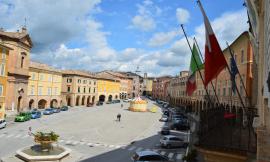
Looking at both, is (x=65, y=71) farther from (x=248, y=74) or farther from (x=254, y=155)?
(x=254, y=155)

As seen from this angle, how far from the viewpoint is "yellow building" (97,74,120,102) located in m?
113

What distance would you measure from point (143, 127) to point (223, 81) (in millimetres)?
13730

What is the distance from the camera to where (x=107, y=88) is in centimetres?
11925

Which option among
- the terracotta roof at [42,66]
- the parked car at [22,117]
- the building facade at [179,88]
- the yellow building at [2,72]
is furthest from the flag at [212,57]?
the building facade at [179,88]

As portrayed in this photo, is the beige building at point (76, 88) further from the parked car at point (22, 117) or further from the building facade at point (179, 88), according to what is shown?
the parked car at point (22, 117)

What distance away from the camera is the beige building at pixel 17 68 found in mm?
57287

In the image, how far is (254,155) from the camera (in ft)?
30.3

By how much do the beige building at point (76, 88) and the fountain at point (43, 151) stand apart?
64317mm

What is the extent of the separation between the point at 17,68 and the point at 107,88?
61028 millimetres

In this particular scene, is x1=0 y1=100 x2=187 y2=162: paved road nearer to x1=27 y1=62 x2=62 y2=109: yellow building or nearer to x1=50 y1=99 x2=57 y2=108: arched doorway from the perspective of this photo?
x1=27 y1=62 x2=62 y2=109: yellow building

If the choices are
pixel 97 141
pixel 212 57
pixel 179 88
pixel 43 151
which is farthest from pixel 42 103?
pixel 212 57

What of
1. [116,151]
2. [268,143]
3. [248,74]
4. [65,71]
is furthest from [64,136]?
[65,71]

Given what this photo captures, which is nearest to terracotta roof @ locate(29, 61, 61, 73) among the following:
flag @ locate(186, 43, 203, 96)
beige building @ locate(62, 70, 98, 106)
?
beige building @ locate(62, 70, 98, 106)

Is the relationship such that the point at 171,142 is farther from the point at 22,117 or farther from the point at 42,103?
the point at 42,103
